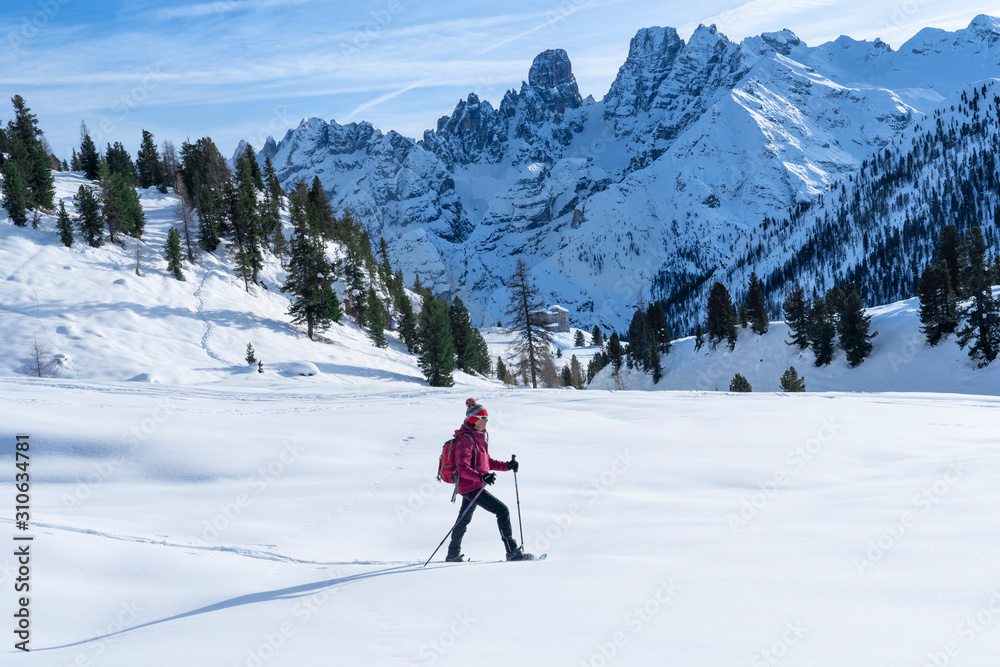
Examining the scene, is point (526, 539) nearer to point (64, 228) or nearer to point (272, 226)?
point (64, 228)

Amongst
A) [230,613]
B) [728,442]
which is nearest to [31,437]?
[230,613]

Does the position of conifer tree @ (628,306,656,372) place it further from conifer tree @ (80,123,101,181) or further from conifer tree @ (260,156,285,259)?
conifer tree @ (80,123,101,181)

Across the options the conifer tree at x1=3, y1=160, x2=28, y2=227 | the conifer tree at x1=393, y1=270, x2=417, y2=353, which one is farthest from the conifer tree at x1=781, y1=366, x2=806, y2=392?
the conifer tree at x1=3, y1=160, x2=28, y2=227

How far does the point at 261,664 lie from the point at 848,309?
2669 inches

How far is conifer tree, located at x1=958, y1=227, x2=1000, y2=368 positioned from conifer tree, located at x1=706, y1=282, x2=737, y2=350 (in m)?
26.0

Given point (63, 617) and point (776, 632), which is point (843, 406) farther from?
point (63, 617)

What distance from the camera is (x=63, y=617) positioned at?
18.6 ft

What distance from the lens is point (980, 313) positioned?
48750 millimetres

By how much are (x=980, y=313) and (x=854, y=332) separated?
462 inches

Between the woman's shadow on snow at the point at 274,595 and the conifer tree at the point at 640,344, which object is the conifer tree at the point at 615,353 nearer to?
the conifer tree at the point at 640,344

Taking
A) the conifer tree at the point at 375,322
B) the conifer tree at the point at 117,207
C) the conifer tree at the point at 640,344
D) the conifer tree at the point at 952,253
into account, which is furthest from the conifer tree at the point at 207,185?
the conifer tree at the point at 952,253

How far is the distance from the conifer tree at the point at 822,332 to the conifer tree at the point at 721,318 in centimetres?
1241

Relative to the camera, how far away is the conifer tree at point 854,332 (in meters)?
59.5

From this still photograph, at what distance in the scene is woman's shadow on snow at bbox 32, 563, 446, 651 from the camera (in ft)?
18.0
